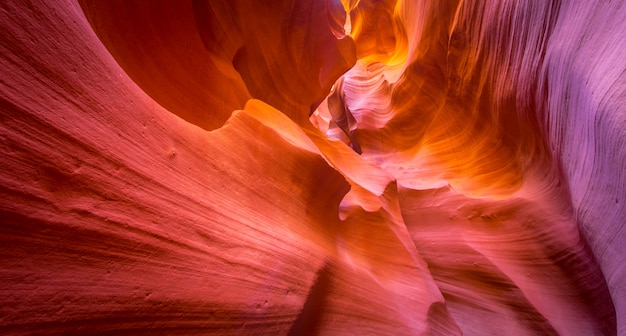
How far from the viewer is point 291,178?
2080 mm

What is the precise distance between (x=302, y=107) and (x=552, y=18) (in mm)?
2483

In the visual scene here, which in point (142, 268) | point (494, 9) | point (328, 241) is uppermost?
point (494, 9)

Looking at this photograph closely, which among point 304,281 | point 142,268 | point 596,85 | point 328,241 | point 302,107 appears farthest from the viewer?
point 302,107

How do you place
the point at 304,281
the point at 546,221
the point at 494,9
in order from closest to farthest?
1. the point at 304,281
2. the point at 546,221
3. the point at 494,9

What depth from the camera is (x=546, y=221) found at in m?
2.55

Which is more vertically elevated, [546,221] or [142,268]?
[546,221]

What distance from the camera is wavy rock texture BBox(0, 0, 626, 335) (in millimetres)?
847

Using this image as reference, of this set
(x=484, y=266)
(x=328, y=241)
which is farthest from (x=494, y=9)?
(x=328, y=241)

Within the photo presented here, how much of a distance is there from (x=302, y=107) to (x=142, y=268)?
9.54 ft

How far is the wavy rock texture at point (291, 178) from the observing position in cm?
85

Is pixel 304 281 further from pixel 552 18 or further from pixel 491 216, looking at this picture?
pixel 552 18

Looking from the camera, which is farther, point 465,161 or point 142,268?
point 465,161

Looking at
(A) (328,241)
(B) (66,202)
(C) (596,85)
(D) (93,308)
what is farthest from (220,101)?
(C) (596,85)

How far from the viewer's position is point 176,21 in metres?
2.24
